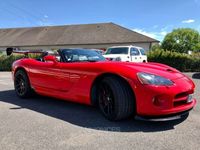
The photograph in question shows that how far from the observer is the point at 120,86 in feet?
13.1

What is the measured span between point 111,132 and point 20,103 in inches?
115

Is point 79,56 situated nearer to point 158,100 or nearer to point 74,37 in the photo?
point 158,100

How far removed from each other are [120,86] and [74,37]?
30.7 m

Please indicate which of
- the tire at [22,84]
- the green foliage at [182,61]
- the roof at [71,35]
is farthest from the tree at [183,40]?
the tire at [22,84]

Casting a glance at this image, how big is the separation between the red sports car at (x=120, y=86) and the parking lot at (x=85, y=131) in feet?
0.72

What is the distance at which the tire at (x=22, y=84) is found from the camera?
612cm

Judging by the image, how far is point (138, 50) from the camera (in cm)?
1541

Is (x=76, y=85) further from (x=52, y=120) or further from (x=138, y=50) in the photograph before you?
(x=138, y=50)

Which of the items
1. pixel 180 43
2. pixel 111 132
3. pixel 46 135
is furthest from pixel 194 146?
pixel 180 43

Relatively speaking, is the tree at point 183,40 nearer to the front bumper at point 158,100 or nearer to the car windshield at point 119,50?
the car windshield at point 119,50

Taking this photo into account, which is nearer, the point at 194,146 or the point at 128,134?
the point at 194,146

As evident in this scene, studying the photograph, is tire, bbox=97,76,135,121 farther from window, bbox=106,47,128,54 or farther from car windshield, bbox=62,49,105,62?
window, bbox=106,47,128,54

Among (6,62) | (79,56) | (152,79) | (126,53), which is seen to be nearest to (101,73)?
(152,79)

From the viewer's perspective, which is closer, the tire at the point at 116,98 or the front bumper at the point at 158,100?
the front bumper at the point at 158,100
